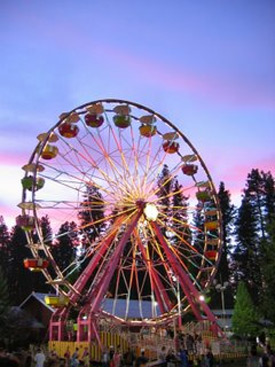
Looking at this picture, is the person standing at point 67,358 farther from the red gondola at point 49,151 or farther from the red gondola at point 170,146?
the red gondola at point 170,146

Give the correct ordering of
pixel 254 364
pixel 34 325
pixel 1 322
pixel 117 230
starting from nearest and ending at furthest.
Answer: pixel 254 364
pixel 117 230
pixel 1 322
pixel 34 325

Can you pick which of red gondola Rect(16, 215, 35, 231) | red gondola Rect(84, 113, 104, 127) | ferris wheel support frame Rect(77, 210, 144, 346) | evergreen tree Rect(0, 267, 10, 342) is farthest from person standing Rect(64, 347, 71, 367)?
red gondola Rect(84, 113, 104, 127)

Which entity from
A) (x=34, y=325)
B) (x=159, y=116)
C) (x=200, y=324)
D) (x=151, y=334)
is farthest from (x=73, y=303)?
(x=34, y=325)

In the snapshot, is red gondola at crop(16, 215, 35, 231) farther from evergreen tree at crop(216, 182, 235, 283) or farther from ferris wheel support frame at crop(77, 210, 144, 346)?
evergreen tree at crop(216, 182, 235, 283)

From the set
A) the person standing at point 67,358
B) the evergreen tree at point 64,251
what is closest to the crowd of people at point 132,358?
the person standing at point 67,358

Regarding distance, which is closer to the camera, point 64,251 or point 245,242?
point 245,242

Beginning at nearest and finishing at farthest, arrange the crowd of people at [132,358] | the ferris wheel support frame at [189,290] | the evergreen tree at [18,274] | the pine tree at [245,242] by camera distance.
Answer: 1. the crowd of people at [132,358]
2. the ferris wheel support frame at [189,290]
3. the evergreen tree at [18,274]
4. the pine tree at [245,242]

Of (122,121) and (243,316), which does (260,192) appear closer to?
(243,316)

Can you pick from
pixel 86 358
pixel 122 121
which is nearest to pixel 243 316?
Answer: pixel 122 121

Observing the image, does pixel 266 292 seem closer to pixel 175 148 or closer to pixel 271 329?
pixel 271 329

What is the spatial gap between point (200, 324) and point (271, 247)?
6.38 meters

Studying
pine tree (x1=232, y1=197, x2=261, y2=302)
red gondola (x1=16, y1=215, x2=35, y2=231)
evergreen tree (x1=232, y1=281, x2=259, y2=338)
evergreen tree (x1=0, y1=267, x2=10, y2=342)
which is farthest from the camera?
pine tree (x1=232, y1=197, x2=261, y2=302)

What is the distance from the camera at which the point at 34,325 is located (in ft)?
123

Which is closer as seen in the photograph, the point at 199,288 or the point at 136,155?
the point at 136,155
